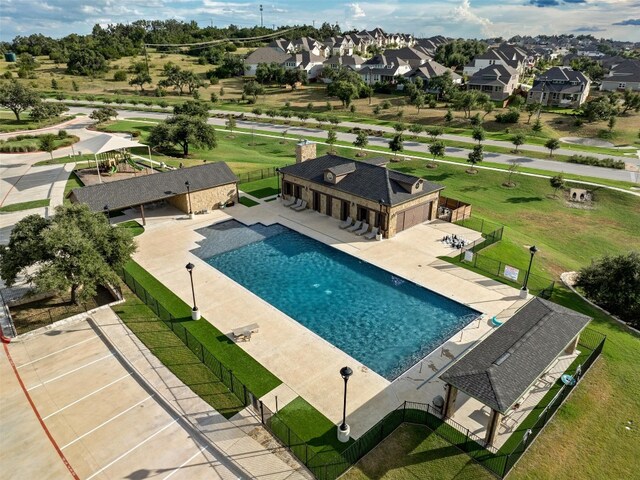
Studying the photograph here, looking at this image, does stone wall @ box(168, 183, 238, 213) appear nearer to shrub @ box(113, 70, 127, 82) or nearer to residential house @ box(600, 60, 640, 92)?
shrub @ box(113, 70, 127, 82)

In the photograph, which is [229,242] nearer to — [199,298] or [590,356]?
[199,298]

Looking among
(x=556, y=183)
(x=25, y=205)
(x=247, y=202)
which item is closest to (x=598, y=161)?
(x=556, y=183)

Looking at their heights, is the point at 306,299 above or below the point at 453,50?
below

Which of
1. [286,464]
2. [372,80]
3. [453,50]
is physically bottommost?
[286,464]

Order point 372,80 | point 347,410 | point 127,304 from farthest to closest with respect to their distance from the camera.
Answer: point 372,80
point 127,304
point 347,410

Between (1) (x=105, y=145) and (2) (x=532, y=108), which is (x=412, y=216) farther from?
(2) (x=532, y=108)

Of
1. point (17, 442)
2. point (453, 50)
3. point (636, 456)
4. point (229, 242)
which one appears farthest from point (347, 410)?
point (453, 50)
